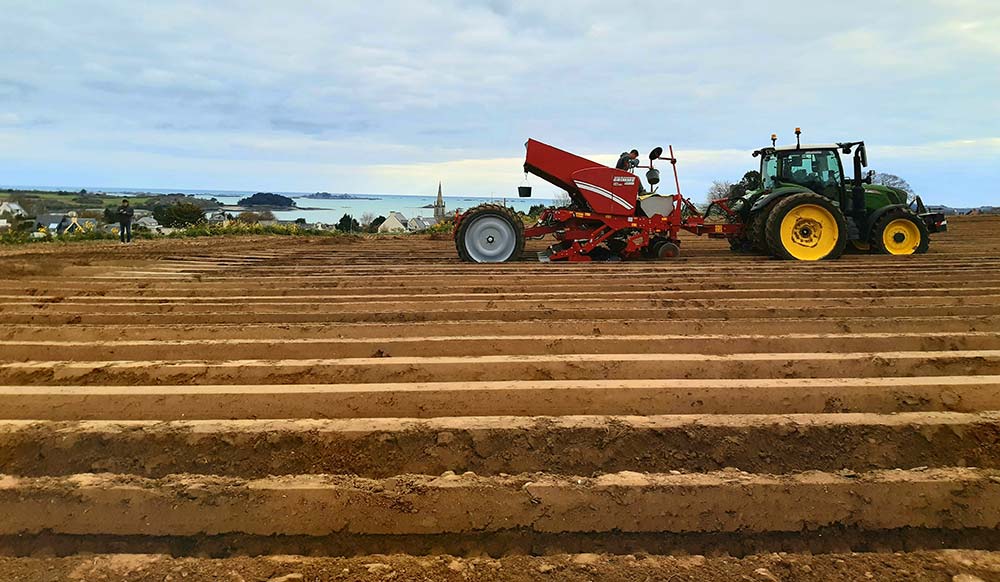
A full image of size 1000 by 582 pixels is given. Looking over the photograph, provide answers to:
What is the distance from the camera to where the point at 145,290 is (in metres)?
5.74

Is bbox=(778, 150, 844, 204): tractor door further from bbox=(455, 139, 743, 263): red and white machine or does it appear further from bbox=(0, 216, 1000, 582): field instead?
bbox=(0, 216, 1000, 582): field

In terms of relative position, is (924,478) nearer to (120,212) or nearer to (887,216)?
(887,216)

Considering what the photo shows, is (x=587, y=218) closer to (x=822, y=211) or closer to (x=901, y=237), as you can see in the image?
(x=822, y=211)

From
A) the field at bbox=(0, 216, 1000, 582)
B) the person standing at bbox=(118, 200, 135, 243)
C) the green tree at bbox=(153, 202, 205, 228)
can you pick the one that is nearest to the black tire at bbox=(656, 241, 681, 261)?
the field at bbox=(0, 216, 1000, 582)

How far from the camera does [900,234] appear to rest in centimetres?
902

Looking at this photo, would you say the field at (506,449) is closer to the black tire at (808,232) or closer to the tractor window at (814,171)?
the black tire at (808,232)

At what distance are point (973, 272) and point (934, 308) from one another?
2.77 m

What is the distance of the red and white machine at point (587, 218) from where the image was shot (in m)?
8.33

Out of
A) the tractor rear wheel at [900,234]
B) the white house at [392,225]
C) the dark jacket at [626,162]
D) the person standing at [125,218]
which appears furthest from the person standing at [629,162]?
the white house at [392,225]

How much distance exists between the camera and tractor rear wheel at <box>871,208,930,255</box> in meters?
8.92

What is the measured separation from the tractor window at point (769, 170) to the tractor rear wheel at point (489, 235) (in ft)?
13.0

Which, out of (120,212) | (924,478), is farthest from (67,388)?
(120,212)

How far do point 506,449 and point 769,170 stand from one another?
8474 mm

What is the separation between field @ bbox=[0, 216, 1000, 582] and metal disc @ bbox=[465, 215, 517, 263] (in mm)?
4329
